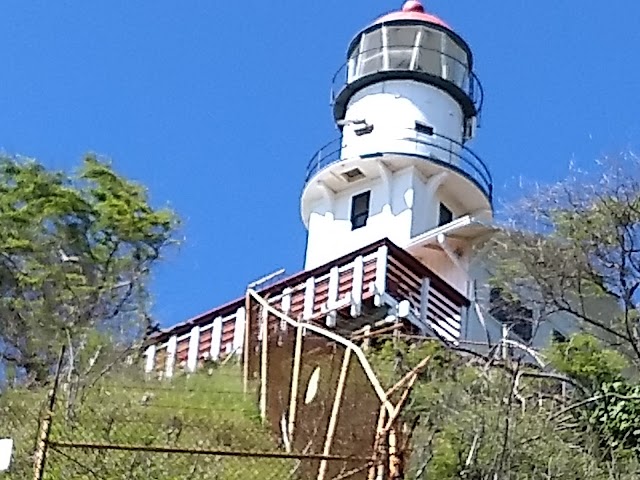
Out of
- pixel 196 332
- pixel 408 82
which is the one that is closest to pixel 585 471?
pixel 196 332

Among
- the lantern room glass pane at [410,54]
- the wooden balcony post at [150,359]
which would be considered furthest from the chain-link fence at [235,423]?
the lantern room glass pane at [410,54]

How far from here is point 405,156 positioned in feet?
80.2

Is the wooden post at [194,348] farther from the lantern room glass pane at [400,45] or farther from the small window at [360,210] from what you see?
the lantern room glass pane at [400,45]

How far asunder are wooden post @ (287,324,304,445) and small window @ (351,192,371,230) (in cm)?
1221

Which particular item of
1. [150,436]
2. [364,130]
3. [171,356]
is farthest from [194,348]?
[150,436]

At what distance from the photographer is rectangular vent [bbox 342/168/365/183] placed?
2495 centimetres

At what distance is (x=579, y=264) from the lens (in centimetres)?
1781

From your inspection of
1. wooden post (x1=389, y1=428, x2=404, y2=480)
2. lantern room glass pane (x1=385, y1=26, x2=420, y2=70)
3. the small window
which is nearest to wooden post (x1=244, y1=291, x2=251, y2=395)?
wooden post (x1=389, y1=428, x2=404, y2=480)

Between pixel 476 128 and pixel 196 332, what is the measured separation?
9620 mm

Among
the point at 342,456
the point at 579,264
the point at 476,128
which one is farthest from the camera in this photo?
the point at 476,128

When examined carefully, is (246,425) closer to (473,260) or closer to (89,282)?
(89,282)

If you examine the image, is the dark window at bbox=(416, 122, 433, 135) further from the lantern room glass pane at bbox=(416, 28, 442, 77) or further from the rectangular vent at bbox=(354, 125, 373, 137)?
the lantern room glass pane at bbox=(416, 28, 442, 77)

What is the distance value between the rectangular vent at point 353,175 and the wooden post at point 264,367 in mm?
10594

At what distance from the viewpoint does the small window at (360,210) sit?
80.9 feet
